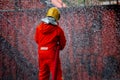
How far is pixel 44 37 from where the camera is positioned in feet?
22.6

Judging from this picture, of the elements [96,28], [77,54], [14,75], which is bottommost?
[14,75]

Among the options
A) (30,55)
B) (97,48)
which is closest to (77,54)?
(97,48)

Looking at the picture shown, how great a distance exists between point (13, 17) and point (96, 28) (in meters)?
2.26

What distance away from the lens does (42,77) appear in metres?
7.00

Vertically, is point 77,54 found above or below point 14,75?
above

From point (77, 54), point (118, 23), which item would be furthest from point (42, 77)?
point (118, 23)

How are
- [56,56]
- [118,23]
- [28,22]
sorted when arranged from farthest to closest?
[28,22], [118,23], [56,56]

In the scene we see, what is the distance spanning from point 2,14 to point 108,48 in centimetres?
296

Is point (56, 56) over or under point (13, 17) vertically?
under

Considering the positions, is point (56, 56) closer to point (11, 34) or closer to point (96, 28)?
point (96, 28)

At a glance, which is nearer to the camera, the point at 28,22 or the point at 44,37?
the point at 44,37

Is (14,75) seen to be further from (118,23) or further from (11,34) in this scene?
(118,23)

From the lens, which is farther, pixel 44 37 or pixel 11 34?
pixel 11 34

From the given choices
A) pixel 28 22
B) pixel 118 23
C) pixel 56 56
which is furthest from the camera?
pixel 28 22
